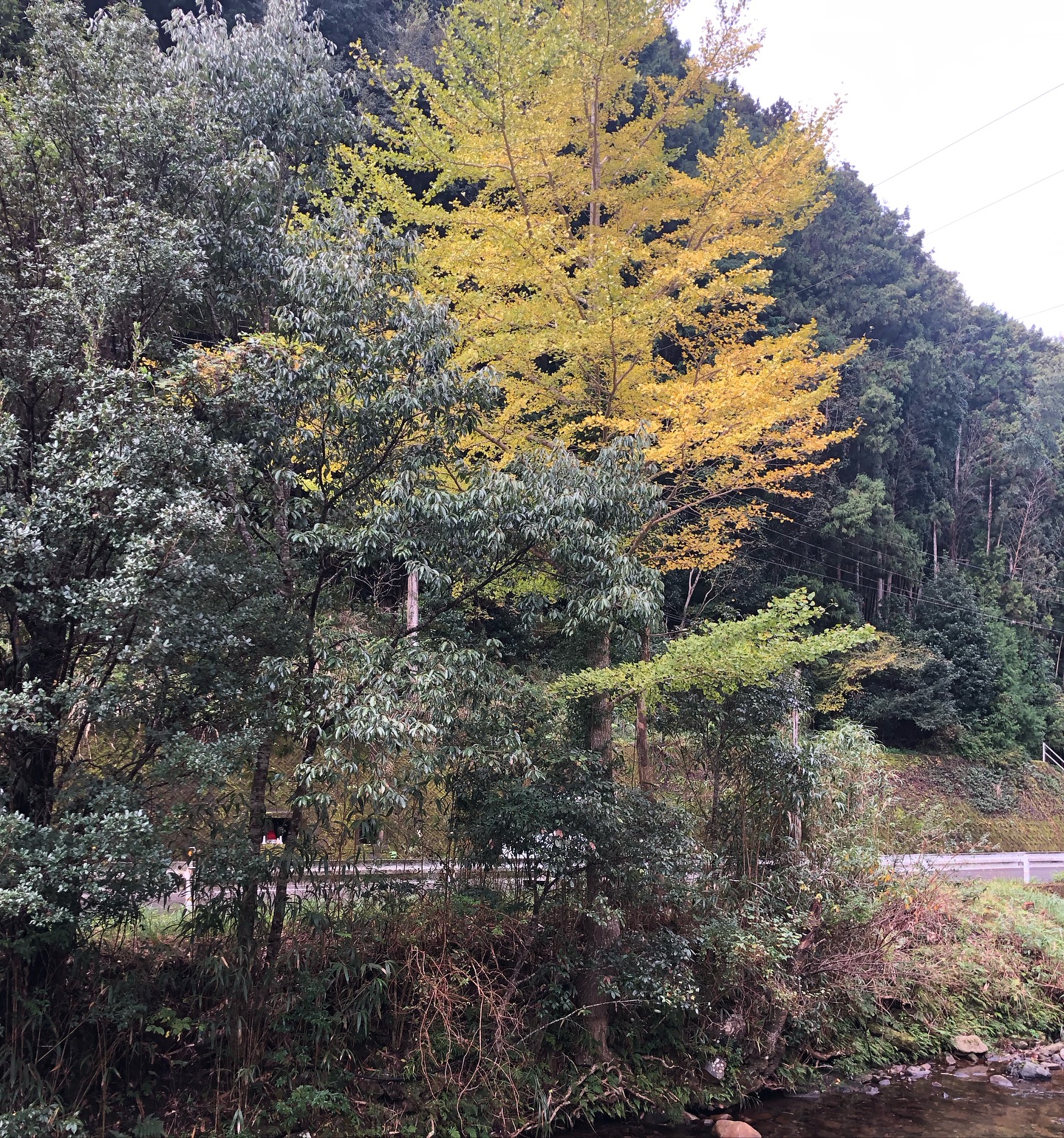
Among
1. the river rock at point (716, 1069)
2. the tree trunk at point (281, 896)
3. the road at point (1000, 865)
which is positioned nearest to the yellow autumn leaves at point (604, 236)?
the tree trunk at point (281, 896)

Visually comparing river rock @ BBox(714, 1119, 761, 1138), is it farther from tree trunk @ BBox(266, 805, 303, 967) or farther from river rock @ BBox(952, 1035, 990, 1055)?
tree trunk @ BBox(266, 805, 303, 967)

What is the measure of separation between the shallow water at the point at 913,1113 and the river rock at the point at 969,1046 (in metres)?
0.46

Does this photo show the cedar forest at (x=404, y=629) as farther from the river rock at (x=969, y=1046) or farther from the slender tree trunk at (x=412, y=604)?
the slender tree trunk at (x=412, y=604)

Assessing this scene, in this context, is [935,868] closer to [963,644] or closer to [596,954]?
[596,954]

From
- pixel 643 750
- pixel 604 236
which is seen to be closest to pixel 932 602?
pixel 643 750

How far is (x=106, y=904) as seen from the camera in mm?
5883

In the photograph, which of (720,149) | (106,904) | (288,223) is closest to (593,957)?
(106,904)

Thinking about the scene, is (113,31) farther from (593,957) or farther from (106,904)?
(593,957)

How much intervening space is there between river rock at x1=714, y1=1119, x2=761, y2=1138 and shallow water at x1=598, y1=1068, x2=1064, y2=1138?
14 centimetres

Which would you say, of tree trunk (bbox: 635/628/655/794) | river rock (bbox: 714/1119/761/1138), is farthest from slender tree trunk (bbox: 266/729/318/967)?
river rock (bbox: 714/1119/761/1138)

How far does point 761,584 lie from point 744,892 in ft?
47.6

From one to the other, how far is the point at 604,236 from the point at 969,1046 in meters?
A: 11.0

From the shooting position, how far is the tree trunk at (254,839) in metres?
6.70

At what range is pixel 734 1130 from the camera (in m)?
7.67
